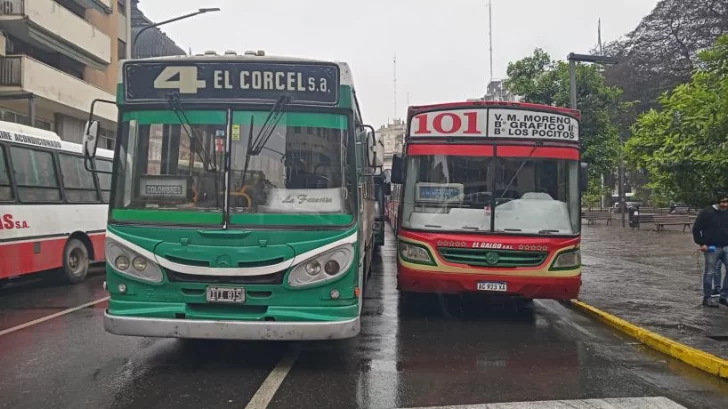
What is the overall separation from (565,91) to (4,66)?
19.1m

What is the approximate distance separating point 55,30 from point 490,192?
63.8 ft

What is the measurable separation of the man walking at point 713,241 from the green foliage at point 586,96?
41.2ft

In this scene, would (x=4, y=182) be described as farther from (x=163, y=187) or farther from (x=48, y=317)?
(x=163, y=187)

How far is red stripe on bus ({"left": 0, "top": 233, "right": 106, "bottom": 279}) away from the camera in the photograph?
32.5 ft

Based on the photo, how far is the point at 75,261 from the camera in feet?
40.3

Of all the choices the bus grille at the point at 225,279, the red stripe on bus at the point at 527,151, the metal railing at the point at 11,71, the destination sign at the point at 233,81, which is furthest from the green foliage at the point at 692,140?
the metal railing at the point at 11,71

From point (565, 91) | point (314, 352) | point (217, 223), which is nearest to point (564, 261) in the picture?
point (314, 352)

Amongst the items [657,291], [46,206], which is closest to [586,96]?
[657,291]

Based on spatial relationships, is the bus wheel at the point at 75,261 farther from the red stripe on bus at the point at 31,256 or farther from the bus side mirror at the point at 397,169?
the bus side mirror at the point at 397,169

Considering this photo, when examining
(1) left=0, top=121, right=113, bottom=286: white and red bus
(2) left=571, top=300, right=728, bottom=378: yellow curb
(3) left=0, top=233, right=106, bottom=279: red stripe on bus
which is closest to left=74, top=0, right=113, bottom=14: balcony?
(1) left=0, top=121, right=113, bottom=286: white and red bus

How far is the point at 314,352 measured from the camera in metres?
6.64

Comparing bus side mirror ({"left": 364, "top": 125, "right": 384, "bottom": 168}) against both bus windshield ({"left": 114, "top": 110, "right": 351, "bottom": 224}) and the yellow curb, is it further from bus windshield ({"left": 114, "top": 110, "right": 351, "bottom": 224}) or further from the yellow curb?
the yellow curb

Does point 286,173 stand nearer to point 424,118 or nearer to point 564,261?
point 424,118

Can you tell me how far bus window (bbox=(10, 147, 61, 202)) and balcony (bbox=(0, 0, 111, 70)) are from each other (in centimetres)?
1096
